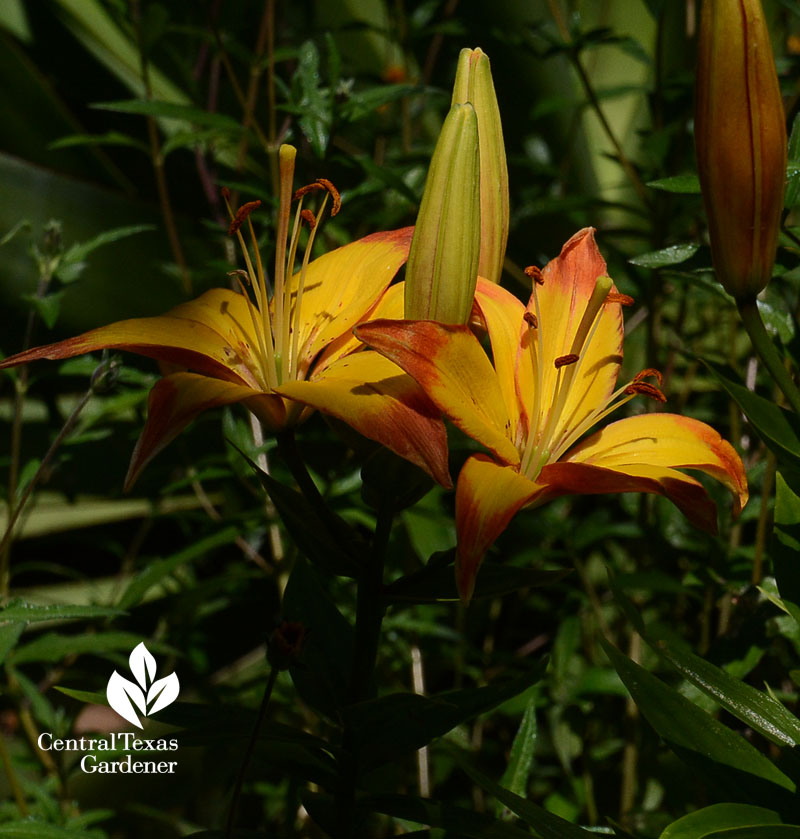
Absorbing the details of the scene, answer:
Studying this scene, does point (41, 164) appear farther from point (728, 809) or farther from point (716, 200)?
point (728, 809)

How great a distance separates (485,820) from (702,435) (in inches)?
9.1

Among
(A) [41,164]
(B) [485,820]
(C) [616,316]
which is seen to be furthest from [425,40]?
(B) [485,820]

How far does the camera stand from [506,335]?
1.72 feet

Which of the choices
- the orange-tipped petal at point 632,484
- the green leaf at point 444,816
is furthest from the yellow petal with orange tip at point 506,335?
the green leaf at point 444,816

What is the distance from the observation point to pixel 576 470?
406 mm

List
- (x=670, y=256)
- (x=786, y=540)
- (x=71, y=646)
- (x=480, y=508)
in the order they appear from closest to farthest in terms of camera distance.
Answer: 1. (x=480, y=508)
2. (x=786, y=540)
3. (x=670, y=256)
4. (x=71, y=646)

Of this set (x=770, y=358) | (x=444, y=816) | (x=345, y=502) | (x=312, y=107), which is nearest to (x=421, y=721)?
(x=444, y=816)

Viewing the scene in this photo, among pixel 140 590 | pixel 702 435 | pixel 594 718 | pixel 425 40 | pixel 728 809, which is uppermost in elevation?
pixel 425 40

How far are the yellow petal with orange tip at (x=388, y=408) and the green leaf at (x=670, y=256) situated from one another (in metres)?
0.24

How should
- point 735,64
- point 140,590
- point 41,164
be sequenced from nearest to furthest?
point 735,64 → point 140,590 → point 41,164

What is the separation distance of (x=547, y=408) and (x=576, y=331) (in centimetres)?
5

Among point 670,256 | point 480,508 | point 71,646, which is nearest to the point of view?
point 480,508

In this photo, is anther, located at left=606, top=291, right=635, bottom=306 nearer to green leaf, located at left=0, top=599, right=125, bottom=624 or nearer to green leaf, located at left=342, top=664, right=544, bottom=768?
green leaf, located at left=342, top=664, right=544, bottom=768
